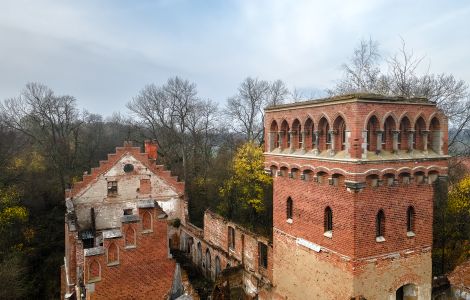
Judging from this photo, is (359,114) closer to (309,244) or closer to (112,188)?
(309,244)

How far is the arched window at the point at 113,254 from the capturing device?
425 inches

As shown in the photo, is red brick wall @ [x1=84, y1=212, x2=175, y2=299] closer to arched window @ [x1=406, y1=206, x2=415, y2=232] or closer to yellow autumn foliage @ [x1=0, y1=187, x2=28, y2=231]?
arched window @ [x1=406, y1=206, x2=415, y2=232]

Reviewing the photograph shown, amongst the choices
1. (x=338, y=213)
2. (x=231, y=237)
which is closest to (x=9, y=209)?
(x=231, y=237)

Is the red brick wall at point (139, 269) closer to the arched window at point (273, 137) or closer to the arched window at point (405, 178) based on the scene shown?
the arched window at point (273, 137)

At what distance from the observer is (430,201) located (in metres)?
10.8

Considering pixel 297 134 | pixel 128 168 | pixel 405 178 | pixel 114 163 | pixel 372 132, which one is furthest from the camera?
pixel 128 168

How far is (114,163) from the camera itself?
22.6 meters

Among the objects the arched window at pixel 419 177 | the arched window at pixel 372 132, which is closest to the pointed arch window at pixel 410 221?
the arched window at pixel 419 177

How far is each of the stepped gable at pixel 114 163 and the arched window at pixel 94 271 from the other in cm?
1247

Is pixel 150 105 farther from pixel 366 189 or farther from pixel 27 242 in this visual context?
pixel 366 189

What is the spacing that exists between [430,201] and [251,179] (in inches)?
802

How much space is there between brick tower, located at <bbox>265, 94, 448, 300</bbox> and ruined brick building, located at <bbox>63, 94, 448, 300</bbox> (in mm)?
31

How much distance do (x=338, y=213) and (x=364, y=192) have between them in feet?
3.24

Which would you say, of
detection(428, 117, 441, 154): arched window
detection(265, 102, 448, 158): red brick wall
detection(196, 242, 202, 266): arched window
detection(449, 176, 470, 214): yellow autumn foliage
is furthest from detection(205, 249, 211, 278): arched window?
detection(449, 176, 470, 214): yellow autumn foliage
